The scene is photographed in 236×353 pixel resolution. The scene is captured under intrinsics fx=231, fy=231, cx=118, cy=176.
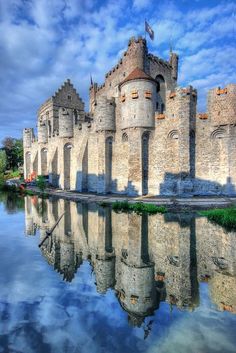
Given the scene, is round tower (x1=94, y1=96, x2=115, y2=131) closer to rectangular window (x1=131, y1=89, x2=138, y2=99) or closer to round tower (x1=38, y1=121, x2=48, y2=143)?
rectangular window (x1=131, y1=89, x2=138, y2=99)

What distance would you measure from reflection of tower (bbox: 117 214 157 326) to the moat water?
3cm

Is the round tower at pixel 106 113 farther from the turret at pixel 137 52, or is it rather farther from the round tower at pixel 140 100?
the turret at pixel 137 52

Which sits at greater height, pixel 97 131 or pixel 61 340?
pixel 97 131

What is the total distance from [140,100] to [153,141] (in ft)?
13.3

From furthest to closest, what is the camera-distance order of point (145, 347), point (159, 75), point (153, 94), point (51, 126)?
→ point (51, 126), point (159, 75), point (153, 94), point (145, 347)

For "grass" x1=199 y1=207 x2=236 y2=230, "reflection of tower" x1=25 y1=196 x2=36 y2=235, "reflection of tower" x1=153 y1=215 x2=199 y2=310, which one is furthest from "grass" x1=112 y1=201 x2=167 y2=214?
"reflection of tower" x1=25 y1=196 x2=36 y2=235

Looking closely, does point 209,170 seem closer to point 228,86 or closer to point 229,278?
point 228,86

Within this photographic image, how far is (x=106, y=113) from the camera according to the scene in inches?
947

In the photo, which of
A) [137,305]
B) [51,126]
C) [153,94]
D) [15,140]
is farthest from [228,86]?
[15,140]

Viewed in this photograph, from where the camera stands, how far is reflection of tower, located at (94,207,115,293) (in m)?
7.08

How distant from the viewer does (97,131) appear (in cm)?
2486

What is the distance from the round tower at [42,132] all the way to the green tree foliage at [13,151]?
33128 millimetres

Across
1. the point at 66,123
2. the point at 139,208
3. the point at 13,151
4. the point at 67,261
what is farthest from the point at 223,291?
the point at 13,151

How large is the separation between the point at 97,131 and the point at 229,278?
66.9 feet
